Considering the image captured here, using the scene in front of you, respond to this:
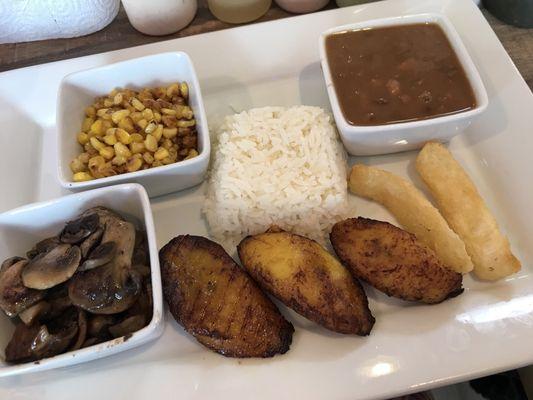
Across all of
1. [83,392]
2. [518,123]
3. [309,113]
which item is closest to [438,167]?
[518,123]

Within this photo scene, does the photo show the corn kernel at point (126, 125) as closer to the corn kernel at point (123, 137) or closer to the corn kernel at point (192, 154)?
the corn kernel at point (123, 137)

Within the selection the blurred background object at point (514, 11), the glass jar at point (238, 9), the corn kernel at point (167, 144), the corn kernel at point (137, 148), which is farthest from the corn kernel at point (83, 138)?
the blurred background object at point (514, 11)

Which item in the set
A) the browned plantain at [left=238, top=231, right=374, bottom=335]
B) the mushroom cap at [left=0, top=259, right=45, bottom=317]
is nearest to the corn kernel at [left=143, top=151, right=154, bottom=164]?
the browned plantain at [left=238, top=231, right=374, bottom=335]

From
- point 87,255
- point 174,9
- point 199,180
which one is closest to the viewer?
point 87,255

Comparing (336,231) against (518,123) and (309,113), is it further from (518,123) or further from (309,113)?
(518,123)

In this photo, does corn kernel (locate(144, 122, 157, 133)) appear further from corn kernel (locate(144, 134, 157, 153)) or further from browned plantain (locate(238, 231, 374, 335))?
browned plantain (locate(238, 231, 374, 335))

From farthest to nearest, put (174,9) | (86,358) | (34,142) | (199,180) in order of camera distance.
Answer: (174,9) < (34,142) < (199,180) < (86,358)
